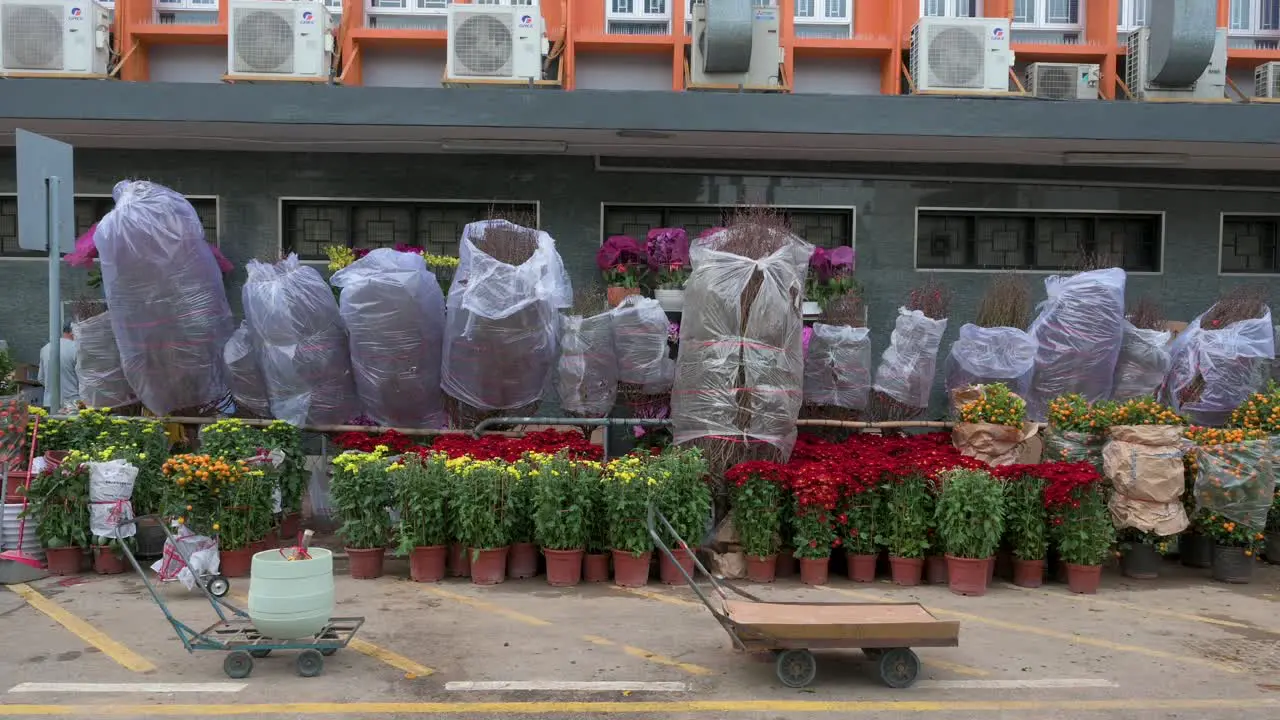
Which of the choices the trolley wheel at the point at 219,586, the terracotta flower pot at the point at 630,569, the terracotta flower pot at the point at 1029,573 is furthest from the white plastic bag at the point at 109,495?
the terracotta flower pot at the point at 1029,573

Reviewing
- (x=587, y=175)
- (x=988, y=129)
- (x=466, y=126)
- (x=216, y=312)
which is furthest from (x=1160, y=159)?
(x=216, y=312)

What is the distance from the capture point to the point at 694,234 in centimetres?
1162

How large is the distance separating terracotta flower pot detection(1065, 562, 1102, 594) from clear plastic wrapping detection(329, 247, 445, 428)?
5653 mm

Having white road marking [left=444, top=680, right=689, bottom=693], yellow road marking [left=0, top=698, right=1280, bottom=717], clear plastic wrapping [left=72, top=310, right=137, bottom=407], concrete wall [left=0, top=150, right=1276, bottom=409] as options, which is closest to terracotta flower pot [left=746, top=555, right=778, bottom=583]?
white road marking [left=444, top=680, right=689, bottom=693]

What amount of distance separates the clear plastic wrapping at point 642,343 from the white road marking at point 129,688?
4920mm

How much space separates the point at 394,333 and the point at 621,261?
9.14 feet

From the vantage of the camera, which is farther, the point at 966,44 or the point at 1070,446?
the point at 966,44

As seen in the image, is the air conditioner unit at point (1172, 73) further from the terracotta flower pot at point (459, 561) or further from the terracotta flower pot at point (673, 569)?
the terracotta flower pot at point (459, 561)

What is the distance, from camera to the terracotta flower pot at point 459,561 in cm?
766

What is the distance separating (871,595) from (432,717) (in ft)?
11.7

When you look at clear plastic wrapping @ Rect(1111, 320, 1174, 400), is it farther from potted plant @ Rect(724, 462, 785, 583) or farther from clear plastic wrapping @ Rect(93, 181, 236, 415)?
clear plastic wrapping @ Rect(93, 181, 236, 415)

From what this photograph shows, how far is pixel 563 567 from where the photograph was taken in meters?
7.48

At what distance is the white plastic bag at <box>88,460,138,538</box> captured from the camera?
7.43 meters

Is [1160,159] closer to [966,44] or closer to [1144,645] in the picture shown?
[966,44]
